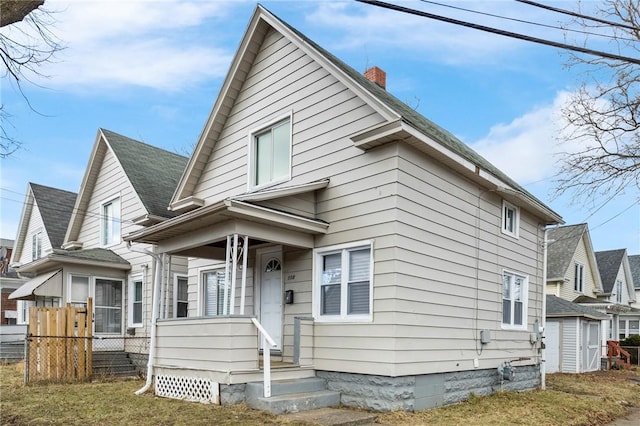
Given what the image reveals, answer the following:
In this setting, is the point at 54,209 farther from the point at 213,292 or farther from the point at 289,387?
the point at 289,387

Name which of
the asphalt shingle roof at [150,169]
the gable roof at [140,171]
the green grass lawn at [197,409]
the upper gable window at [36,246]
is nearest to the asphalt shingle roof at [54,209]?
the upper gable window at [36,246]

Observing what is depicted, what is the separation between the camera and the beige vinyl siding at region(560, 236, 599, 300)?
27969mm

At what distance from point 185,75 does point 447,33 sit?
27.0 feet

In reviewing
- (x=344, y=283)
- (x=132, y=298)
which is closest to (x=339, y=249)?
(x=344, y=283)

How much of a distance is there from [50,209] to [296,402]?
19.5m

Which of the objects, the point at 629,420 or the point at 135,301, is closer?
the point at 629,420

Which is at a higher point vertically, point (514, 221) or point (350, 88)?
point (350, 88)

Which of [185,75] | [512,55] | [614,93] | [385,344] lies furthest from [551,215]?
[185,75]

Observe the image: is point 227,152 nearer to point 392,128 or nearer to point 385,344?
point 392,128

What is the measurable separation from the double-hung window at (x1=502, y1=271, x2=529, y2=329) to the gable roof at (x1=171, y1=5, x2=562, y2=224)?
1878 millimetres

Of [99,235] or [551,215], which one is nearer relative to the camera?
[551,215]

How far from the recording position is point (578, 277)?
29.8m

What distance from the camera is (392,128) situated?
29.6ft

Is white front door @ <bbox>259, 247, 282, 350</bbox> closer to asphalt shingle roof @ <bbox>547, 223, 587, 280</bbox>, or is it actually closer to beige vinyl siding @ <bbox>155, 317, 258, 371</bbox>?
beige vinyl siding @ <bbox>155, 317, 258, 371</bbox>
